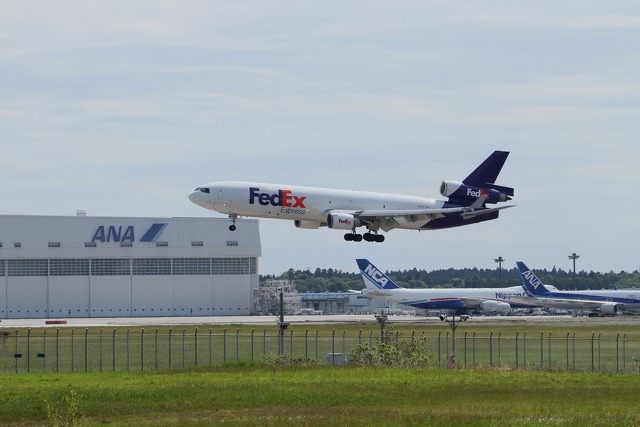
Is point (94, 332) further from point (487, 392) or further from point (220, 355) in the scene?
point (487, 392)

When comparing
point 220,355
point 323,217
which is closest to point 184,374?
point 220,355

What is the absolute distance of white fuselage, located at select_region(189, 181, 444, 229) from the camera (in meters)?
62.3

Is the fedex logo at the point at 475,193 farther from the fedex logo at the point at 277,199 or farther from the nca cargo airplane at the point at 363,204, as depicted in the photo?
the fedex logo at the point at 277,199

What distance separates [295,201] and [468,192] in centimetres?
1637

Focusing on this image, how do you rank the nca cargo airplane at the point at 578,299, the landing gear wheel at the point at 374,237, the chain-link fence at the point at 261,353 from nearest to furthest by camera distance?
the chain-link fence at the point at 261,353 < the landing gear wheel at the point at 374,237 < the nca cargo airplane at the point at 578,299

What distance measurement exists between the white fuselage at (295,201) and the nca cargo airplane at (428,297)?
39.6m

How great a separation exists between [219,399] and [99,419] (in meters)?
5.51

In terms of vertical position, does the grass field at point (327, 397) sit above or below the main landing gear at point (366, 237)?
below

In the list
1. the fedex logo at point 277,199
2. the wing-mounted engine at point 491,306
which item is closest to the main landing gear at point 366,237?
the fedex logo at point 277,199

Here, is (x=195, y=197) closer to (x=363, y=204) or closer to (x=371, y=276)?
(x=363, y=204)

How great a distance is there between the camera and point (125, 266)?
124 m

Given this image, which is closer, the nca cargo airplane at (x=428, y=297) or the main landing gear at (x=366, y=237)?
the main landing gear at (x=366, y=237)

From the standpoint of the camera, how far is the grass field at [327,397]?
94.9 ft

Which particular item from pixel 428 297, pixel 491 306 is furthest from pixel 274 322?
pixel 491 306
